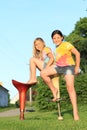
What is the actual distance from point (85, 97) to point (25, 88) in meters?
13.4

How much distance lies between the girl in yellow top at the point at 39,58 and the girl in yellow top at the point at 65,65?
264 mm

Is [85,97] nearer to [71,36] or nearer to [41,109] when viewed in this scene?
[41,109]

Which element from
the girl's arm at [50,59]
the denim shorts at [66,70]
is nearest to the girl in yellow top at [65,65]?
the denim shorts at [66,70]

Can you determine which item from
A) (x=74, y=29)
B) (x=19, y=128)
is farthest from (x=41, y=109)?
(x=74, y=29)

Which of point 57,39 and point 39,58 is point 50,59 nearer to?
point 39,58

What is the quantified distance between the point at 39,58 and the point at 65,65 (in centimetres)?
86

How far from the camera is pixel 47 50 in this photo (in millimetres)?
9367

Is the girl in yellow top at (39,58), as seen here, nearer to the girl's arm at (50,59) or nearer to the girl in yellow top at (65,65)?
the girl's arm at (50,59)

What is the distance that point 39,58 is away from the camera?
941cm

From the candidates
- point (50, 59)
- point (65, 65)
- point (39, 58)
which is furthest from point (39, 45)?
point (65, 65)

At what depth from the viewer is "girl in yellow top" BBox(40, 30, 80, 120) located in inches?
344

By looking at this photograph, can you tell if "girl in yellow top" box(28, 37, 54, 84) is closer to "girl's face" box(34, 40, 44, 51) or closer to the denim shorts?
"girl's face" box(34, 40, 44, 51)

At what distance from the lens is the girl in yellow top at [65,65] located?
28.7 feet

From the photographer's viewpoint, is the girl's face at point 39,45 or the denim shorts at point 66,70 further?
the girl's face at point 39,45
